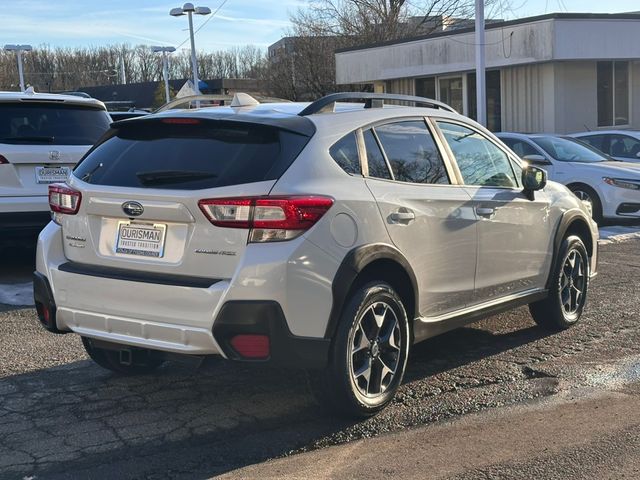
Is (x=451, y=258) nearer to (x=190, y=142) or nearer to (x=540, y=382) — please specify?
(x=540, y=382)

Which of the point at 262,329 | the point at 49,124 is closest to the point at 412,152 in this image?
the point at 262,329

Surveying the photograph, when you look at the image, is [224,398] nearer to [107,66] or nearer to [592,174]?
[592,174]

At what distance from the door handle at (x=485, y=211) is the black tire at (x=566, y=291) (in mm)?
1054

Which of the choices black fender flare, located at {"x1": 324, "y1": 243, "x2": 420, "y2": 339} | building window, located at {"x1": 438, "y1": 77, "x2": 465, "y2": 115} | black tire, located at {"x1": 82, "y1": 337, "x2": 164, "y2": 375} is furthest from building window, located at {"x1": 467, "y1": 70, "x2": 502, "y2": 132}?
black fender flare, located at {"x1": 324, "y1": 243, "x2": 420, "y2": 339}

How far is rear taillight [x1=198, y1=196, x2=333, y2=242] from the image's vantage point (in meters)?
3.93

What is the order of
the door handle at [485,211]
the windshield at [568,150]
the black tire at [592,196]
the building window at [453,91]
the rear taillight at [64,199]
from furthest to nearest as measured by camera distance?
1. the building window at [453,91]
2. the windshield at [568,150]
3. the black tire at [592,196]
4. the door handle at [485,211]
5. the rear taillight at [64,199]

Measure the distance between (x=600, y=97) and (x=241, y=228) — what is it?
20.6 m

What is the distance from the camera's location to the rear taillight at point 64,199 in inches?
177

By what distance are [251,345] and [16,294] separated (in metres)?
4.61

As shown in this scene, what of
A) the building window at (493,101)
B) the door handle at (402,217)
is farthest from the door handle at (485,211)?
the building window at (493,101)

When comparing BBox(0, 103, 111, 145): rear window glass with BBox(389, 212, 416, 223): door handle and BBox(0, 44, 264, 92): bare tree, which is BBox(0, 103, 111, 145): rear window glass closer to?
BBox(389, 212, 416, 223): door handle

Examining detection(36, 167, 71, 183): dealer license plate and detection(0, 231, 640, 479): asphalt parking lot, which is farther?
detection(36, 167, 71, 183): dealer license plate

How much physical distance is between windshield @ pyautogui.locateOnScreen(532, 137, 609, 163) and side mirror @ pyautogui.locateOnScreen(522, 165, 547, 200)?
7317mm

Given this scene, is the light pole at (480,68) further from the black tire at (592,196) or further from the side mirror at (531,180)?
the side mirror at (531,180)
